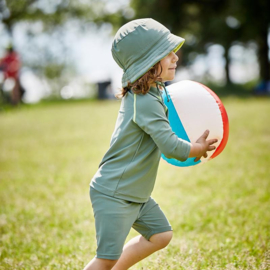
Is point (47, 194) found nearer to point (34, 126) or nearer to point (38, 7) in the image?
point (34, 126)

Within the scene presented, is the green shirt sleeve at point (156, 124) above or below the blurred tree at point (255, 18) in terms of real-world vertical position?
above

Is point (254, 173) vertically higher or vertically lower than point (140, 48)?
lower

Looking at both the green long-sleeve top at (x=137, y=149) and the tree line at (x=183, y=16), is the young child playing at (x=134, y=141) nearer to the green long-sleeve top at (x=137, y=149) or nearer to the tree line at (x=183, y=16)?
the green long-sleeve top at (x=137, y=149)

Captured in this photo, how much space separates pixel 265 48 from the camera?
22.6 m

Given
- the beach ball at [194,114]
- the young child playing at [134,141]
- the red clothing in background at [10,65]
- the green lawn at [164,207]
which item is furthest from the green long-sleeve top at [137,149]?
the red clothing in background at [10,65]

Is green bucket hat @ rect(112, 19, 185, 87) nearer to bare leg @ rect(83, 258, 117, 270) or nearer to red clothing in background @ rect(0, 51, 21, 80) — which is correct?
bare leg @ rect(83, 258, 117, 270)

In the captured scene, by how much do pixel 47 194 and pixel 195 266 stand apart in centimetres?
281

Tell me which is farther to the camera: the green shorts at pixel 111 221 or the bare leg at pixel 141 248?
the bare leg at pixel 141 248

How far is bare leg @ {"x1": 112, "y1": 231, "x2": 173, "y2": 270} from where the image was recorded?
7.93 feet

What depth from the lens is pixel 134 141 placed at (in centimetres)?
219

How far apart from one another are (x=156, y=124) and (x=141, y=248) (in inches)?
35.2

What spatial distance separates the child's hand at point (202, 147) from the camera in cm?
220

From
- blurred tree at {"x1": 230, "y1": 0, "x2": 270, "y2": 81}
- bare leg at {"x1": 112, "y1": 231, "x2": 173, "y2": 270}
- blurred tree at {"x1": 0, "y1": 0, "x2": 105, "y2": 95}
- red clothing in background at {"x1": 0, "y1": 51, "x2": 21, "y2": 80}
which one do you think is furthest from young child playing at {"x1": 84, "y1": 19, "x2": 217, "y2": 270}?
blurred tree at {"x1": 0, "y1": 0, "x2": 105, "y2": 95}

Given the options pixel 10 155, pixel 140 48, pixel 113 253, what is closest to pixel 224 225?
pixel 113 253
